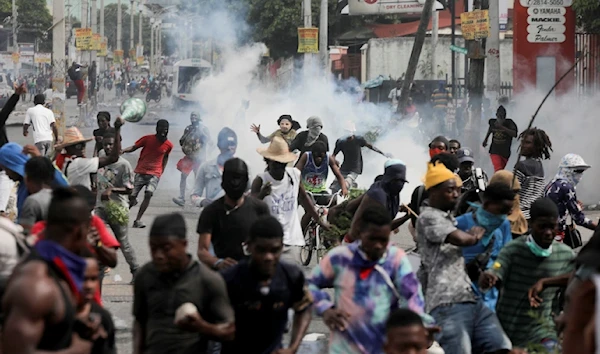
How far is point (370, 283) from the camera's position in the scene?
586 centimetres

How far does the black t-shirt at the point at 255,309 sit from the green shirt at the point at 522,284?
5.33ft

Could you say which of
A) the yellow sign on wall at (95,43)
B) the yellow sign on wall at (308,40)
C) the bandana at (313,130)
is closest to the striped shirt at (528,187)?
the bandana at (313,130)

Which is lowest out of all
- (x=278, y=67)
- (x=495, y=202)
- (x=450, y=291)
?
(x=450, y=291)

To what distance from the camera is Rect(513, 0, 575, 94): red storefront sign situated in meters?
22.8

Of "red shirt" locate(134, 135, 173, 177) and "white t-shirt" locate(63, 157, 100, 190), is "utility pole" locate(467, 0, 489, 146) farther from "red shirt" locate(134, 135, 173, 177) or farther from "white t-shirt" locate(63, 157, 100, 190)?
"white t-shirt" locate(63, 157, 100, 190)

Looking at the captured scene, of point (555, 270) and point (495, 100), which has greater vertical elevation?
point (495, 100)

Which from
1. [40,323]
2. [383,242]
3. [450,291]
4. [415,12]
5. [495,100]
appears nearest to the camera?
[40,323]

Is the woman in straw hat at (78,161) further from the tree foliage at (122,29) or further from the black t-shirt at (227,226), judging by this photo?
the tree foliage at (122,29)

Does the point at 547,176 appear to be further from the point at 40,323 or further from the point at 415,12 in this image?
the point at 415,12

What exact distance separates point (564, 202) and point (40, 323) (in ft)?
21.5

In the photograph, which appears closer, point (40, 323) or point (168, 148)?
point (40, 323)

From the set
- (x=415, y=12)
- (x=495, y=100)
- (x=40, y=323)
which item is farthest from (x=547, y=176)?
(x=415, y=12)

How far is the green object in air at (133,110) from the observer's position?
1496 centimetres

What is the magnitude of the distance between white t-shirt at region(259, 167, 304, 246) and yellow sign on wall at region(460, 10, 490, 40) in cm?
1327
